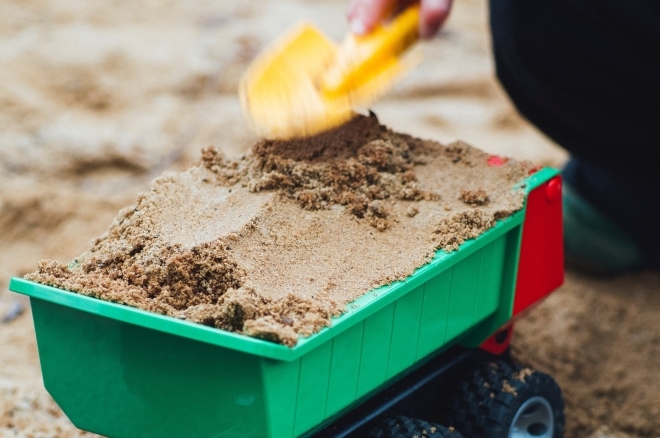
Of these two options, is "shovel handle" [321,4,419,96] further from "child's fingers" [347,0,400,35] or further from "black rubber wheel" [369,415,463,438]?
"black rubber wheel" [369,415,463,438]

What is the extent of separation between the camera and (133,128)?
89.1 inches

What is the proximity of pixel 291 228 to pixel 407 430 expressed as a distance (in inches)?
12.0

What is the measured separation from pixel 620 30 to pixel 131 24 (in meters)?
1.72

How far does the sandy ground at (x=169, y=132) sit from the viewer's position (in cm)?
149

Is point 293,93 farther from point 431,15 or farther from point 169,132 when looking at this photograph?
point 169,132

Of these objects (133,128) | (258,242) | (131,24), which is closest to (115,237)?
(258,242)

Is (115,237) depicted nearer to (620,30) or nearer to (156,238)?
(156,238)

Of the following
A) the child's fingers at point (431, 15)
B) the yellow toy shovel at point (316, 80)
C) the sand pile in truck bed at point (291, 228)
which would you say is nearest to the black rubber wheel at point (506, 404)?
the sand pile in truck bed at point (291, 228)

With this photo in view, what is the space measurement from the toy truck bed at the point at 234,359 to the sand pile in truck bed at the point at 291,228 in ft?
0.08

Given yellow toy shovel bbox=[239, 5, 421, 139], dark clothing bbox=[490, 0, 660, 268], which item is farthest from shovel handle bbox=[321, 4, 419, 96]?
dark clothing bbox=[490, 0, 660, 268]

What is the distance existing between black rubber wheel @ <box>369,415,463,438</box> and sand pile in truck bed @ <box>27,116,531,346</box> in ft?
0.67

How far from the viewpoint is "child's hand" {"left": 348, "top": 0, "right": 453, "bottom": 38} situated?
1458 millimetres

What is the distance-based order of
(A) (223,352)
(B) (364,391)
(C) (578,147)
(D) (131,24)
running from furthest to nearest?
(D) (131,24), (C) (578,147), (B) (364,391), (A) (223,352)

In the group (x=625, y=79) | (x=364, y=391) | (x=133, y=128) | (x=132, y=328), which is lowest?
(x=133, y=128)
